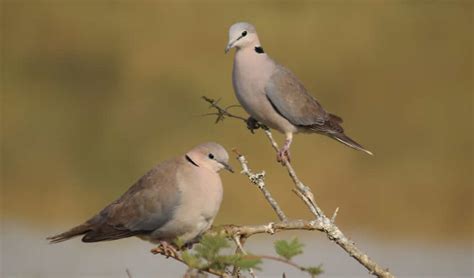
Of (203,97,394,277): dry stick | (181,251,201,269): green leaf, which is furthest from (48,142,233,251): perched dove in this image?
(181,251,201,269): green leaf

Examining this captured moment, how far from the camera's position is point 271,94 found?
5812 millimetres

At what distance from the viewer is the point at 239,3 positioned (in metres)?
11.4

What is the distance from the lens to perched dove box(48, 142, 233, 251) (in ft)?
14.1

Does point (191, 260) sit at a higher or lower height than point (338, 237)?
lower

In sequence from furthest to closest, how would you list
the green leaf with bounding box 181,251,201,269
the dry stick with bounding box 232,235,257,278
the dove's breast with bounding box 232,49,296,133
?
the dove's breast with bounding box 232,49,296,133
the dry stick with bounding box 232,235,257,278
the green leaf with bounding box 181,251,201,269

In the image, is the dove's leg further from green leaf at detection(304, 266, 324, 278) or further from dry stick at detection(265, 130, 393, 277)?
green leaf at detection(304, 266, 324, 278)

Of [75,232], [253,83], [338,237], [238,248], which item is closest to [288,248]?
[238,248]

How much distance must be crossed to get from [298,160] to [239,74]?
4.84 metres

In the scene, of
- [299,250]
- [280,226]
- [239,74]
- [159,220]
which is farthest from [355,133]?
[299,250]

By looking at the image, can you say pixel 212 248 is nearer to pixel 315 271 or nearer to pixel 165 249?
pixel 315 271

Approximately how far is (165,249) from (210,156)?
0.40 metres

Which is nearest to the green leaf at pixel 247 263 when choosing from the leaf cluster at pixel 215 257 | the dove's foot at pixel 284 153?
the leaf cluster at pixel 215 257

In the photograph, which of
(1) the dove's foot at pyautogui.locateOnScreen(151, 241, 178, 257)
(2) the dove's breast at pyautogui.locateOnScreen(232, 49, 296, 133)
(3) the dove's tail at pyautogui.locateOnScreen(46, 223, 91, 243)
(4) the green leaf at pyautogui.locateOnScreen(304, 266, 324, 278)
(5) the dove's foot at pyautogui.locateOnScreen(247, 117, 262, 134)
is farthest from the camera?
(5) the dove's foot at pyautogui.locateOnScreen(247, 117, 262, 134)

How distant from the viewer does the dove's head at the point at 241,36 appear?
553 centimetres
